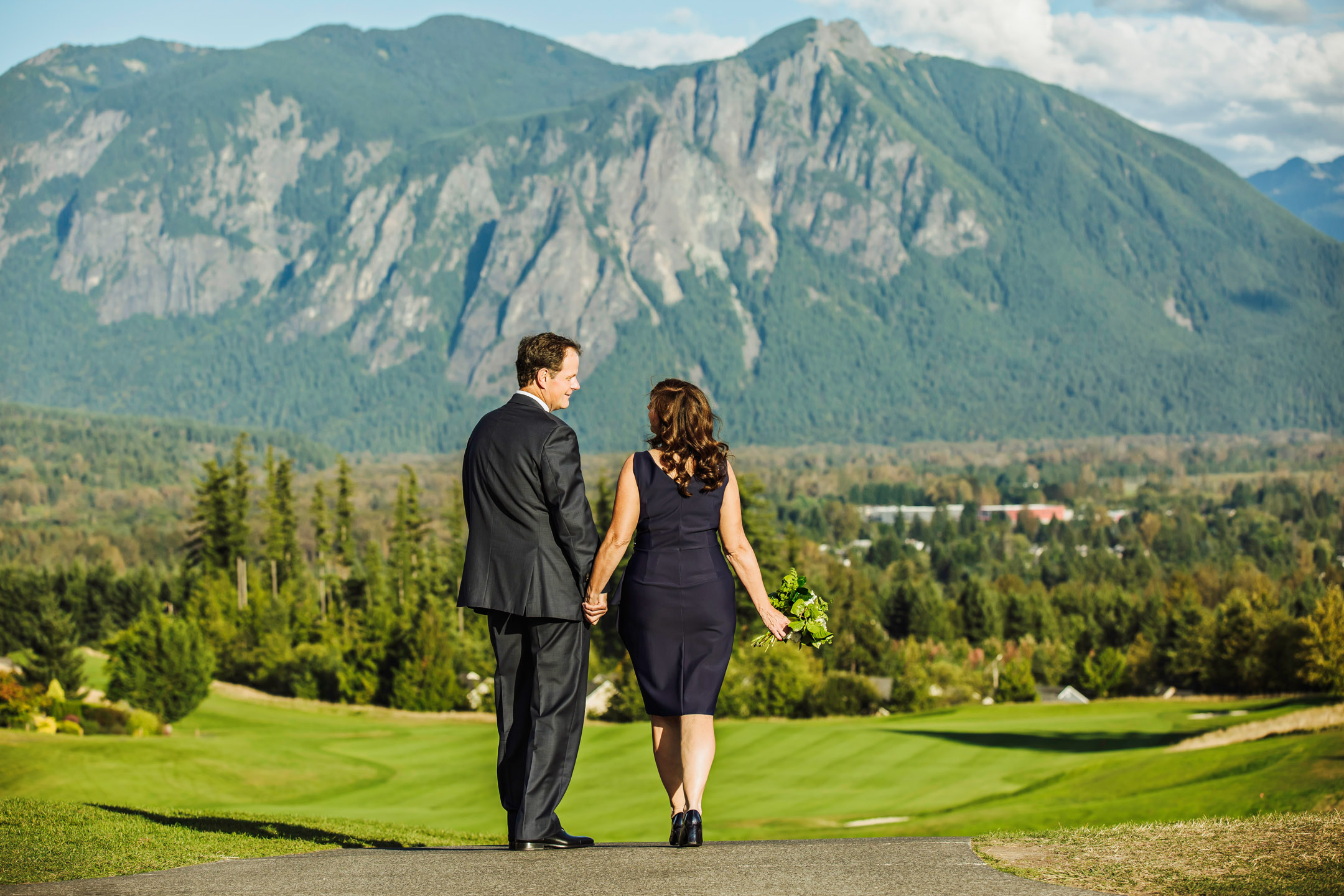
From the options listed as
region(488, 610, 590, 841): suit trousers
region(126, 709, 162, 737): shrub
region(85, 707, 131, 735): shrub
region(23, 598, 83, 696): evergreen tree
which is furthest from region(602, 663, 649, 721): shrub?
region(488, 610, 590, 841): suit trousers

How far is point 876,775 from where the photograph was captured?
42812mm

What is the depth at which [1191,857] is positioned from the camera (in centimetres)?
969

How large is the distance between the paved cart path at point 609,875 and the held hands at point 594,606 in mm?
1687

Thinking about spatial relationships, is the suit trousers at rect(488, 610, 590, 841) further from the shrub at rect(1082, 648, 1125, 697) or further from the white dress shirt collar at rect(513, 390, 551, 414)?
the shrub at rect(1082, 648, 1125, 697)

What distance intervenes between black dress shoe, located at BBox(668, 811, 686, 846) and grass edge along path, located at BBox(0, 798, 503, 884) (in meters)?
2.74

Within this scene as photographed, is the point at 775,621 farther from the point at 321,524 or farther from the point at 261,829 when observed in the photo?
the point at 321,524

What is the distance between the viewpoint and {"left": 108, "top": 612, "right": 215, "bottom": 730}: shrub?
57750mm

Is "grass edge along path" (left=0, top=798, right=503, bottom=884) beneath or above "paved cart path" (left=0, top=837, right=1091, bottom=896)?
beneath

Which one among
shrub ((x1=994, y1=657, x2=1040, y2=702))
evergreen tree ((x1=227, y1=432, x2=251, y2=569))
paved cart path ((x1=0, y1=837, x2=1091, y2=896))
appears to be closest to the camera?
paved cart path ((x1=0, y1=837, x2=1091, y2=896))

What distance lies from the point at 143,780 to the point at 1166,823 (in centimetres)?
2976

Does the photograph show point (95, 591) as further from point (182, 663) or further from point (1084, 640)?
point (1084, 640)

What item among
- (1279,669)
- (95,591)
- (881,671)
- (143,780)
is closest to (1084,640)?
(881,671)

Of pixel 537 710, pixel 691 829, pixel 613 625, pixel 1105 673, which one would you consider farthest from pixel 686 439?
pixel 1105 673

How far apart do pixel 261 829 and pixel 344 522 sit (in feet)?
302
